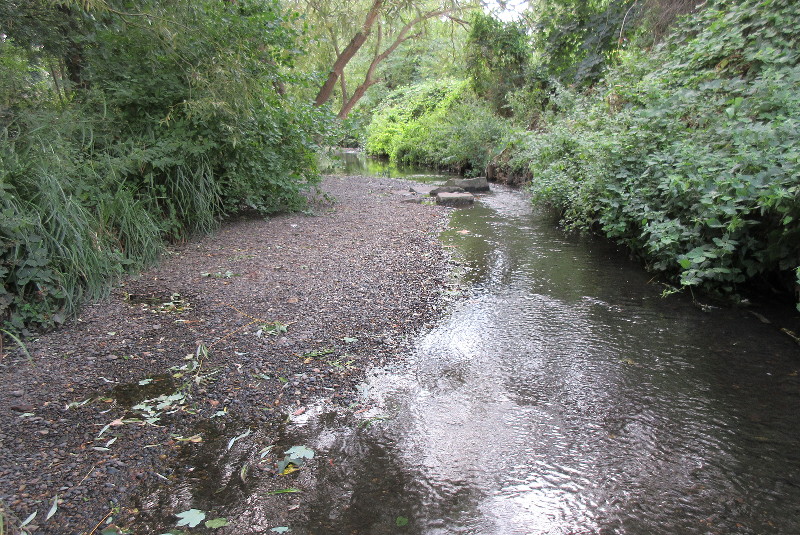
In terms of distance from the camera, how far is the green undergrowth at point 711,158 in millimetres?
3787

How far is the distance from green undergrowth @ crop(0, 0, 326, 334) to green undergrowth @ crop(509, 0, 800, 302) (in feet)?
14.2

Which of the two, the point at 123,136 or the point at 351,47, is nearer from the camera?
the point at 123,136

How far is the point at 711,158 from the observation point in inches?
165

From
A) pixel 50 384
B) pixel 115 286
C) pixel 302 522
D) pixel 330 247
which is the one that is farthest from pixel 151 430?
pixel 330 247

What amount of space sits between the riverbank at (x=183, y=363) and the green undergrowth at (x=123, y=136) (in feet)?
1.34

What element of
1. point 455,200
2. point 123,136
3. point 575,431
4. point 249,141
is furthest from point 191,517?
point 455,200

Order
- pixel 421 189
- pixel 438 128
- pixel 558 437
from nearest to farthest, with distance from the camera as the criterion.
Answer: pixel 558 437
pixel 421 189
pixel 438 128

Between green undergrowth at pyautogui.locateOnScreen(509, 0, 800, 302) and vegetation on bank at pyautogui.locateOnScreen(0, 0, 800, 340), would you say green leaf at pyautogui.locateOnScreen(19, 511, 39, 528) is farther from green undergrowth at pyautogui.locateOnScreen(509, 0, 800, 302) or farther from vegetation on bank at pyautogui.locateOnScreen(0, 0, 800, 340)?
green undergrowth at pyautogui.locateOnScreen(509, 0, 800, 302)

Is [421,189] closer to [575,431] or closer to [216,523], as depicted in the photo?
[575,431]

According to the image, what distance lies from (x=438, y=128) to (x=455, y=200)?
8.40 metres

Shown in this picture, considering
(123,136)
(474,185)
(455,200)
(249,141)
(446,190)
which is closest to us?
(123,136)

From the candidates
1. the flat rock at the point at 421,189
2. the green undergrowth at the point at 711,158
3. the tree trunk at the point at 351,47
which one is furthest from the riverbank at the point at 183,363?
the tree trunk at the point at 351,47

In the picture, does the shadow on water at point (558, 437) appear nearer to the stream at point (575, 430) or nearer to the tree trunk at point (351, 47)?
the stream at point (575, 430)

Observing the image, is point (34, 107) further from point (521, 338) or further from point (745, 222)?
point (745, 222)
